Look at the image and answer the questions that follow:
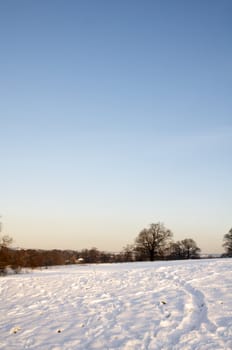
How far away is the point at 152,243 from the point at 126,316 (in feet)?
157

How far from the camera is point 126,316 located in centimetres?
1001

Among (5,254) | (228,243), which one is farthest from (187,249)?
(5,254)

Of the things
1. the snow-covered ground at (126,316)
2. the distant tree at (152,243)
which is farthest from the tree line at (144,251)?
the snow-covered ground at (126,316)

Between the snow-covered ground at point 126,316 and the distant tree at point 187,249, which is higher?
the distant tree at point 187,249

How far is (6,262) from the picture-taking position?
113 feet

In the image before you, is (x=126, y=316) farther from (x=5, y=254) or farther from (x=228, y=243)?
(x=228, y=243)

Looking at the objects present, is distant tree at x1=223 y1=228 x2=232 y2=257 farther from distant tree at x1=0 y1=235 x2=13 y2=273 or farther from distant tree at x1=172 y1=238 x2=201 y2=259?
distant tree at x1=0 y1=235 x2=13 y2=273

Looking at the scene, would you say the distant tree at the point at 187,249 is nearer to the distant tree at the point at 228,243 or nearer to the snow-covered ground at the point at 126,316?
the distant tree at the point at 228,243

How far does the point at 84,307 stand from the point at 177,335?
4865mm

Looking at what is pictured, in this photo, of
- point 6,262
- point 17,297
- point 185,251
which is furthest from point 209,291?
point 185,251

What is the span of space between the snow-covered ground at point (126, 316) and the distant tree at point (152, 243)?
41.4 m

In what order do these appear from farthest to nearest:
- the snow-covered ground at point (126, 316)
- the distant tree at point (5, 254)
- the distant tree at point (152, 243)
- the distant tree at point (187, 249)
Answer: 1. the distant tree at point (187, 249)
2. the distant tree at point (152, 243)
3. the distant tree at point (5, 254)
4. the snow-covered ground at point (126, 316)

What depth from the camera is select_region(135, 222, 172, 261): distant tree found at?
56.3m

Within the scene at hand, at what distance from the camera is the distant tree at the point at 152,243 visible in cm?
5634
